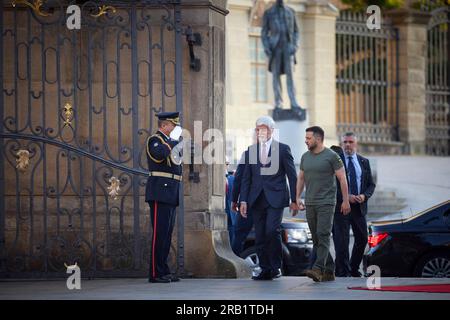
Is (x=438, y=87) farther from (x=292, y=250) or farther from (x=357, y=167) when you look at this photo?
(x=357, y=167)

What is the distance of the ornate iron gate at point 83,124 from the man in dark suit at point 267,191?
3.01ft

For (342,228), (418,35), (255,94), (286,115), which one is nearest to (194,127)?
(342,228)

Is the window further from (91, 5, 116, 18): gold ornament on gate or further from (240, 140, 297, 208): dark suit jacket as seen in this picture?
(91, 5, 116, 18): gold ornament on gate

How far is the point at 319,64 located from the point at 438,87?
421 centimetres

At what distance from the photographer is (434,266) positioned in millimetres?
15891

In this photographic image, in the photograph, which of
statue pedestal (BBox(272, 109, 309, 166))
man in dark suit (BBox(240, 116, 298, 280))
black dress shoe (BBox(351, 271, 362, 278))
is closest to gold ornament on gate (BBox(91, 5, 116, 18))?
man in dark suit (BBox(240, 116, 298, 280))

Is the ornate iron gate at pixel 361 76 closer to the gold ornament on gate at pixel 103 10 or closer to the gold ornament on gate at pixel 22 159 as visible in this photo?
the gold ornament on gate at pixel 103 10

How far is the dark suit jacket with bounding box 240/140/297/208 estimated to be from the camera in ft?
49.4

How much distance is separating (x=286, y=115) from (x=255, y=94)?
5.37 m

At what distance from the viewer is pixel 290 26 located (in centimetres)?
2858

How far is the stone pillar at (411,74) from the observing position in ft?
118

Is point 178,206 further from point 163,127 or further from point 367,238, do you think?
point 367,238

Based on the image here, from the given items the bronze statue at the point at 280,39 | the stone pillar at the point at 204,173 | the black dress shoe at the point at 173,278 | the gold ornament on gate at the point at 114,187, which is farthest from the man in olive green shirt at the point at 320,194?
the bronze statue at the point at 280,39

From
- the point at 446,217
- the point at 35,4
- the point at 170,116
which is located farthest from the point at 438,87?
the point at 170,116
